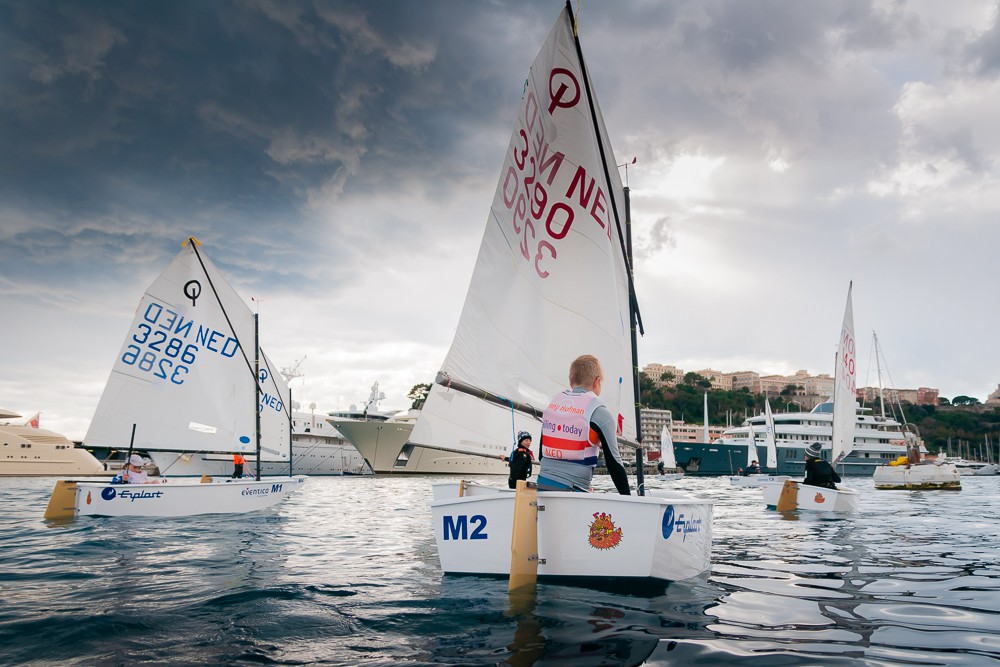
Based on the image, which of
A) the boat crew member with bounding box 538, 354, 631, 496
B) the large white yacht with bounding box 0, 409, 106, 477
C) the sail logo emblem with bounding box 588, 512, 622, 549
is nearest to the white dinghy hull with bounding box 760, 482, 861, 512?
the boat crew member with bounding box 538, 354, 631, 496

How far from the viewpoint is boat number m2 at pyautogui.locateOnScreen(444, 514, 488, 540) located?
235 inches

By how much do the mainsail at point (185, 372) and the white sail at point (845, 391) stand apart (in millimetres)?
22675

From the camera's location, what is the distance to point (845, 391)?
1034 inches

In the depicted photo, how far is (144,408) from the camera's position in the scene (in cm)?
1694

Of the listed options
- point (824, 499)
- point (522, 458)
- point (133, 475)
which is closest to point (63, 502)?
point (133, 475)

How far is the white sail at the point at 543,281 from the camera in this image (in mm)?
8555

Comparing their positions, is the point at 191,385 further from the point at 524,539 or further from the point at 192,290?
the point at 524,539

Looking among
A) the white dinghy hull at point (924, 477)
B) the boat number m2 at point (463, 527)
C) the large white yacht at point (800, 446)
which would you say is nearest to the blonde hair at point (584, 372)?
the boat number m2 at point (463, 527)

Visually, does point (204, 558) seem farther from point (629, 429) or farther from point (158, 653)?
point (629, 429)

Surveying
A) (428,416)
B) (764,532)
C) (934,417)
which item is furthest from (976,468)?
(428,416)

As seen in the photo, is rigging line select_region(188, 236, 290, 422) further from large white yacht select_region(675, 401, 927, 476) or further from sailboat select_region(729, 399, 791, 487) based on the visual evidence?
large white yacht select_region(675, 401, 927, 476)

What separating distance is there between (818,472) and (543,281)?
39.1 ft

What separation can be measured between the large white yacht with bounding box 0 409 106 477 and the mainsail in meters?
44.9

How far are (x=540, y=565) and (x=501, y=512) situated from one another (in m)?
0.58
